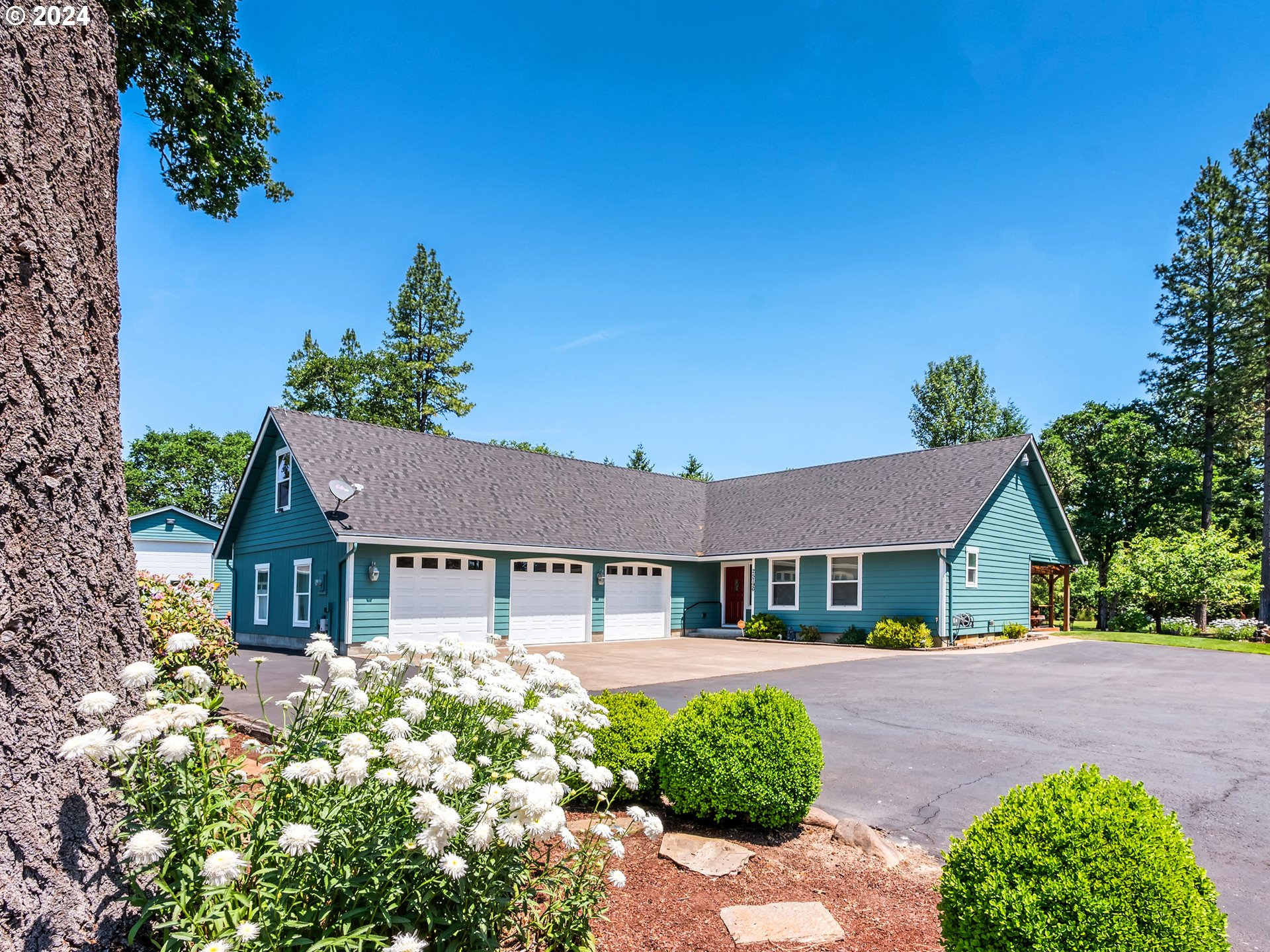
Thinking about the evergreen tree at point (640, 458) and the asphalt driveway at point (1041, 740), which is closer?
the asphalt driveway at point (1041, 740)

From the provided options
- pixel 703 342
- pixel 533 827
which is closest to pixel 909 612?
pixel 703 342

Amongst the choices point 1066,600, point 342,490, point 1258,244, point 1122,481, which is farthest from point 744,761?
point 1122,481

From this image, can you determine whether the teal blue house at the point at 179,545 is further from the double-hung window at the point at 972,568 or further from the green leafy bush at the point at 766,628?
the double-hung window at the point at 972,568

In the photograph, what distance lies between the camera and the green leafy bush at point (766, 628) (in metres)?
21.9

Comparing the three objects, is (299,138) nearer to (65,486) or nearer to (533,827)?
(65,486)

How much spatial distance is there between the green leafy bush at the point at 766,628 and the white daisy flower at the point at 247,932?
68.2 feet

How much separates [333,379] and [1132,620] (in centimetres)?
3690

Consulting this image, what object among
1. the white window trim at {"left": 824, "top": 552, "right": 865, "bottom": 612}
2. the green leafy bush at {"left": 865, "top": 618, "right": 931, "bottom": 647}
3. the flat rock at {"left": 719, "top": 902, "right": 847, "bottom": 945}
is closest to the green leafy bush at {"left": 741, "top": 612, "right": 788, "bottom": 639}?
the white window trim at {"left": 824, "top": 552, "right": 865, "bottom": 612}

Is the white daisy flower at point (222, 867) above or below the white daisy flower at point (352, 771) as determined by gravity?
below

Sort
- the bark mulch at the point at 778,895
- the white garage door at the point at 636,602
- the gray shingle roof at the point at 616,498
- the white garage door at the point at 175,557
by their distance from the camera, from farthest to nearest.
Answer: the white garage door at the point at 175,557
the white garage door at the point at 636,602
the gray shingle roof at the point at 616,498
the bark mulch at the point at 778,895

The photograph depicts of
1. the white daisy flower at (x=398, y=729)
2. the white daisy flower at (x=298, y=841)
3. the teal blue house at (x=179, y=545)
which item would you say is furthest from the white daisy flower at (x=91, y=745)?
the teal blue house at (x=179, y=545)

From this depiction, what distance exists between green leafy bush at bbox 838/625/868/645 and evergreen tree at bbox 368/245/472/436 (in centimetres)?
2394

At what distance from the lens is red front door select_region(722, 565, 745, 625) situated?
2511 centimetres

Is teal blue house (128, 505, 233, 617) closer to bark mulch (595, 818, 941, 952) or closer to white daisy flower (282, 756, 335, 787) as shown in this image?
bark mulch (595, 818, 941, 952)
